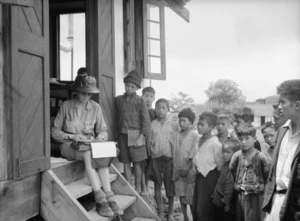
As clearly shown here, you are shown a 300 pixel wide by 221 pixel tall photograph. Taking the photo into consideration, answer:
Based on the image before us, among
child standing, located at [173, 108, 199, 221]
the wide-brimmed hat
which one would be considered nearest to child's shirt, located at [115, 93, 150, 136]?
child standing, located at [173, 108, 199, 221]

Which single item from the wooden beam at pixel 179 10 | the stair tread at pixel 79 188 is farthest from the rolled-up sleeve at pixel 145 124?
the wooden beam at pixel 179 10

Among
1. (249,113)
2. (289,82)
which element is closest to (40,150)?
(289,82)

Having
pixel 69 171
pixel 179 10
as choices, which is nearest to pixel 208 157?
pixel 69 171

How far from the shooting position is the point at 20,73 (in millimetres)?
2652

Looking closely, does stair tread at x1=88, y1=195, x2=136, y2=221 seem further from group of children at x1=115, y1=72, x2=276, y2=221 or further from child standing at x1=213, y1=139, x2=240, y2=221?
child standing at x1=213, y1=139, x2=240, y2=221

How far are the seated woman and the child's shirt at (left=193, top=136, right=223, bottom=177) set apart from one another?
1087mm

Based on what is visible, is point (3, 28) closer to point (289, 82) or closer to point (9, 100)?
point (9, 100)

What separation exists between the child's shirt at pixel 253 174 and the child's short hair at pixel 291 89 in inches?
33.9

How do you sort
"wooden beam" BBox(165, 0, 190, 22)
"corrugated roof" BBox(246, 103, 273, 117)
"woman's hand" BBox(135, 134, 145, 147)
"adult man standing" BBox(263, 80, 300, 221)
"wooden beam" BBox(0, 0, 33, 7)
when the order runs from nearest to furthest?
"wooden beam" BBox(0, 0, 33, 7) < "adult man standing" BBox(263, 80, 300, 221) < "woman's hand" BBox(135, 134, 145, 147) < "wooden beam" BBox(165, 0, 190, 22) < "corrugated roof" BBox(246, 103, 273, 117)

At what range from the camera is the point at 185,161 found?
404 cm

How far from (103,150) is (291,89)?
6.22 ft

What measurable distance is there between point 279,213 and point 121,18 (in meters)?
4.30

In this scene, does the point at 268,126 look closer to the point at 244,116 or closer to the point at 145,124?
the point at 244,116

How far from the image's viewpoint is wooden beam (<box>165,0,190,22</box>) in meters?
6.84
